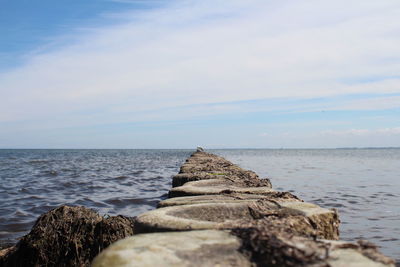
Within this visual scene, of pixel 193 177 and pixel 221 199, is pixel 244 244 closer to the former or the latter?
pixel 221 199

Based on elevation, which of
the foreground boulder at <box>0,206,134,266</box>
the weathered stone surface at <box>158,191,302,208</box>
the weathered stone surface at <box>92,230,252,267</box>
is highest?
the weathered stone surface at <box>158,191,302,208</box>

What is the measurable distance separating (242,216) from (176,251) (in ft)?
3.89

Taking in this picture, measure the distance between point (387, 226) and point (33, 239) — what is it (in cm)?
604

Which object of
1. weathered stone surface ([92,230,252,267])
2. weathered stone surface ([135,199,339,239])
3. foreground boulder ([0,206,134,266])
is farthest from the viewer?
foreground boulder ([0,206,134,266])

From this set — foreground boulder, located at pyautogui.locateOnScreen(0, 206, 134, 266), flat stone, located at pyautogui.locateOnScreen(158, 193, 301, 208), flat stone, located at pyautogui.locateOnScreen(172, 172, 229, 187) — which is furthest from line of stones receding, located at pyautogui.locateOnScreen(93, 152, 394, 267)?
flat stone, located at pyautogui.locateOnScreen(172, 172, 229, 187)

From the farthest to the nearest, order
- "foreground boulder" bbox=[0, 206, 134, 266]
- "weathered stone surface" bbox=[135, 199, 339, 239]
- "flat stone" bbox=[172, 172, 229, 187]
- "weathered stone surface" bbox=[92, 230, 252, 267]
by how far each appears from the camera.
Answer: "flat stone" bbox=[172, 172, 229, 187] < "foreground boulder" bbox=[0, 206, 134, 266] < "weathered stone surface" bbox=[135, 199, 339, 239] < "weathered stone surface" bbox=[92, 230, 252, 267]

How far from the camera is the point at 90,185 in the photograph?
13.5m

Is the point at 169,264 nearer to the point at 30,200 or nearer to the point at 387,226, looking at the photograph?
the point at 387,226

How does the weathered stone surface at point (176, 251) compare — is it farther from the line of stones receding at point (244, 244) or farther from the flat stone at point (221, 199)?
the flat stone at point (221, 199)

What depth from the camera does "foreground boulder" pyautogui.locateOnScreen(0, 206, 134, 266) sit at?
3.83 metres

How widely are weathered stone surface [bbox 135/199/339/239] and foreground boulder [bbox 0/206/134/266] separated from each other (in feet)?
4.38

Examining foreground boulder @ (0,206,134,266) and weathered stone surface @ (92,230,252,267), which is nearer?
weathered stone surface @ (92,230,252,267)

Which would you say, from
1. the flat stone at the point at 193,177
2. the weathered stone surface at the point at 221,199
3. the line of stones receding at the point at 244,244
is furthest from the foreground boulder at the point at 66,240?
the flat stone at the point at 193,177

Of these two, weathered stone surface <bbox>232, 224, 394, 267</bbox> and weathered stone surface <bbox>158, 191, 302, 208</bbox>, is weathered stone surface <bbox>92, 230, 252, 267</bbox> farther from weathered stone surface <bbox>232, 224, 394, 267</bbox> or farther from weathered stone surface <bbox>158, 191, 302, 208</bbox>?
weathered stone surface <bbox>158, 191, 302, 208</bbox>
